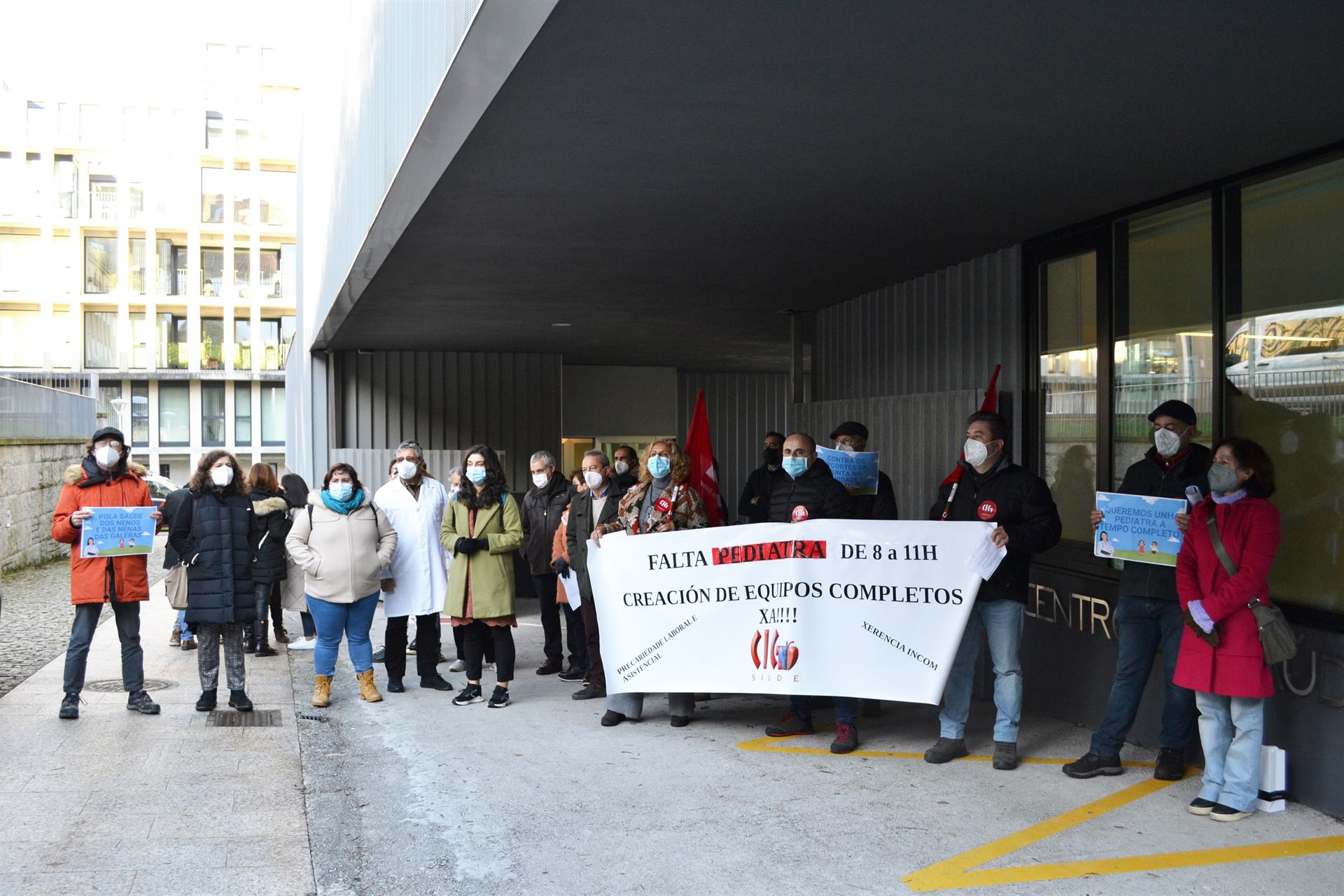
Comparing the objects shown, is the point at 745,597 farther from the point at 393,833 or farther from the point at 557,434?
the point at 557,434

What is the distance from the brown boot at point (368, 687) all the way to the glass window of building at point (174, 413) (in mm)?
45105

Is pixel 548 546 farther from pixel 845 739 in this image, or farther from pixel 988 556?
pixel 988 556

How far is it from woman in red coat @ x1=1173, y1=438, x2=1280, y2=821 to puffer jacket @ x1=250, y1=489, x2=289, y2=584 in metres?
5.81

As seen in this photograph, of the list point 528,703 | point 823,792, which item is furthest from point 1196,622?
point 528,703

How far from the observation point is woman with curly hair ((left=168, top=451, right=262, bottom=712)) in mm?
7605

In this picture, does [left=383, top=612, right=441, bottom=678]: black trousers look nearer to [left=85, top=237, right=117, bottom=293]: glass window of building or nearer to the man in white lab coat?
the man in white lab coat

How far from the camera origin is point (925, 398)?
9.41 m

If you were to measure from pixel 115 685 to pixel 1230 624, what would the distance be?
25.1 ft

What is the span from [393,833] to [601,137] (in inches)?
133

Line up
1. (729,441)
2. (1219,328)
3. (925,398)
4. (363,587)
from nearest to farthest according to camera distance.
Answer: (1219,328) → (363,587) → (925,398) → (729,441)

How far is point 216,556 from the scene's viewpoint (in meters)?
7.62

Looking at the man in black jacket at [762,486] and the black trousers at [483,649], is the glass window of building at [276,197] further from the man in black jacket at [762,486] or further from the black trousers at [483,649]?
the black trousers at [483,649]

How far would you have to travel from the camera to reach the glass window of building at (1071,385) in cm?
779

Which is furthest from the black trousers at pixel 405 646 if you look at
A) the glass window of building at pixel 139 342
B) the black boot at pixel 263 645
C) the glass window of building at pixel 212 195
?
the glass window of building at pixel 212 195
